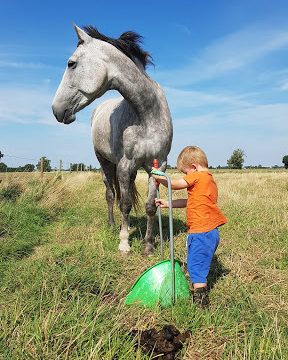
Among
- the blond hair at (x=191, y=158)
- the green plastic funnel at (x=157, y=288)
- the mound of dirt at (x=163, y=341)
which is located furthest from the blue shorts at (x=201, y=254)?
the mound of dirt at (x=163, y=341)

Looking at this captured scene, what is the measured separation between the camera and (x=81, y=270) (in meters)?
3.68

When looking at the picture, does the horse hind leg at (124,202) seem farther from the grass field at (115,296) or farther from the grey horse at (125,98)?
the grass field at (115,296)

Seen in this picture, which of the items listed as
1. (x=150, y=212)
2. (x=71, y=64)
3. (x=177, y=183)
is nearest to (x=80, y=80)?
(x=71, y=64)

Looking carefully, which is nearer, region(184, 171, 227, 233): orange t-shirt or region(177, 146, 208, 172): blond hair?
region(184, 171, 227, 233): orange t-shirt

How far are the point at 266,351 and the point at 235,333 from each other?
0.34 meters

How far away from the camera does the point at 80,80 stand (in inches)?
175

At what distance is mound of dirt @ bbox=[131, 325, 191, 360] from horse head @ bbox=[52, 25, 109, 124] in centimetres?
294

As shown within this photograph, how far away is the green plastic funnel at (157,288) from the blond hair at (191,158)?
1.00m

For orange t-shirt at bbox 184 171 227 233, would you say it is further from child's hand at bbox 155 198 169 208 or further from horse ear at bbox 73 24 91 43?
horse ear at bbox 73 24 91 43

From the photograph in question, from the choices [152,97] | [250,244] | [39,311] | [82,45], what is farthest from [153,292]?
[82,45]

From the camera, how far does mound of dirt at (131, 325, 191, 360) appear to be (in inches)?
92.4

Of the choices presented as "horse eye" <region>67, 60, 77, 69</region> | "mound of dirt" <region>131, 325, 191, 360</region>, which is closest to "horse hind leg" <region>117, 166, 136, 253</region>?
"horse eye" <region>67, 60, 77, 69</region>

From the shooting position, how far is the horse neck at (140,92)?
4.69 m

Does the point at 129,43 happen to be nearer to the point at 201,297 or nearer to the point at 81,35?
the point at 81,35
